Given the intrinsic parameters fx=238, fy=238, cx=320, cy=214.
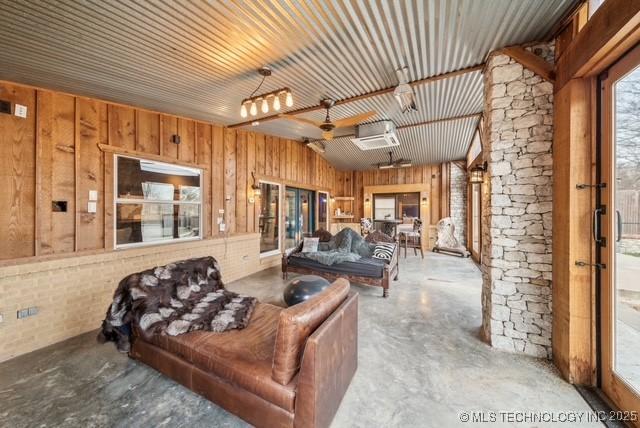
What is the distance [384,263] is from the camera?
426 cm

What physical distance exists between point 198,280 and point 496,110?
3.85 m

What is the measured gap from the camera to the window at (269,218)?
637cm

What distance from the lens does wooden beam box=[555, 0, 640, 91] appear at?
1.50m

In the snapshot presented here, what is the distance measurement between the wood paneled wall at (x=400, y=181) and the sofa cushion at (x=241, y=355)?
26.2 ft

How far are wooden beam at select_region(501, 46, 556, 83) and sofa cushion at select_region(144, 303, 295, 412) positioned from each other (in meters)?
3.54

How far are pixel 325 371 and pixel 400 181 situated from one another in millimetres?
8957

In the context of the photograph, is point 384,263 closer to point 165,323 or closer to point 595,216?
point 595,216

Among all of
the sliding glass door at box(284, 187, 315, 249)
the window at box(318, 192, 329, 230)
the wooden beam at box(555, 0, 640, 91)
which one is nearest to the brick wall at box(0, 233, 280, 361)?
the sliding glass door at box(284, 187, 315, 249)

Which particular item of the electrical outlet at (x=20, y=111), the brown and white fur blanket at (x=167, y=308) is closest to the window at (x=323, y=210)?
the brown and white fur blanket at (x=167, y=308)

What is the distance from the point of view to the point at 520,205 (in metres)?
2.53

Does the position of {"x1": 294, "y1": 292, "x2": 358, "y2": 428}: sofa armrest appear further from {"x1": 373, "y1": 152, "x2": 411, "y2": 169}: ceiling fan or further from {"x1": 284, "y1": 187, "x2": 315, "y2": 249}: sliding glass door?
{"x1": 373, "y1": 152, "x2": 411, "y2": 169}: ceiling fan

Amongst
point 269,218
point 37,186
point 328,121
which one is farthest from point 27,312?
point 269,218

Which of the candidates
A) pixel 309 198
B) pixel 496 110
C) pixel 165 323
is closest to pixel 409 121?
pixel 496 110

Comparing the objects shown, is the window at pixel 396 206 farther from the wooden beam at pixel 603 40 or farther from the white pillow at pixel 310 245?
the wooden beam at pixel 603 40
